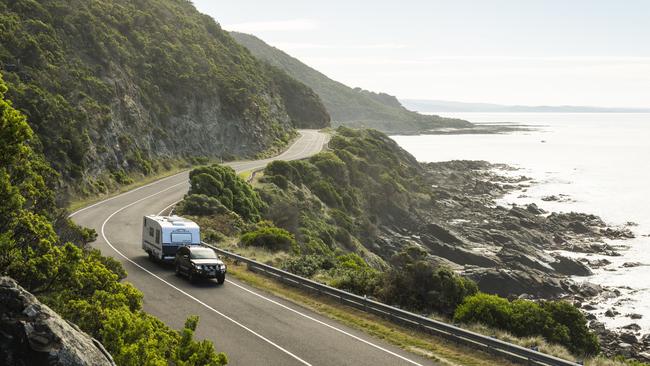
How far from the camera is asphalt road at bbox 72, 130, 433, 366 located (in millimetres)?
15648

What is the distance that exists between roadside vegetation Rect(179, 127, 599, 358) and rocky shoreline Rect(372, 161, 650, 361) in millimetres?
4041

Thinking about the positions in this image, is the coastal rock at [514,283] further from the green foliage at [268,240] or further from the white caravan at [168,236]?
the white caravan at [168,236]

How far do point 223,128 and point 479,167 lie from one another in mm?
74243

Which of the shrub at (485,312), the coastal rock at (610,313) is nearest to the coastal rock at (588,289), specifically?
the coastal rock at (610,313)

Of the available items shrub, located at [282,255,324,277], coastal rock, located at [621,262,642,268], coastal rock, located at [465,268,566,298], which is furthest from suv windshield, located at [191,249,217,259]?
coastal rock, located at [621,262,642,268]

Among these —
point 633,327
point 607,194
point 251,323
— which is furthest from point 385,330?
point 607,194

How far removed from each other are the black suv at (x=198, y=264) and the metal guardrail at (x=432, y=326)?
9.39 feet

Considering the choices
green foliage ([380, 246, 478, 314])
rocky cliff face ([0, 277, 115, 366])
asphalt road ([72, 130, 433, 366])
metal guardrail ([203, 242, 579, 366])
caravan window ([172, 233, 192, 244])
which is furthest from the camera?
caravan window ([172, 233, 192, 244])

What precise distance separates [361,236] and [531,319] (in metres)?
41.5

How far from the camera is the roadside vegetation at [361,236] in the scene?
2067 cm

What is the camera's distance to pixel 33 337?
6.55 m

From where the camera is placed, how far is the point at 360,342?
56.0 ft

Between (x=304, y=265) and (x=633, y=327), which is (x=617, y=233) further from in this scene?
(x=304, y=265)

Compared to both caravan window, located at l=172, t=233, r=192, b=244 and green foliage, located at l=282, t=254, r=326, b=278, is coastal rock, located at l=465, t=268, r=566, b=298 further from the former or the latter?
caravan window, located at l=172, t=233, r=192, b=244
